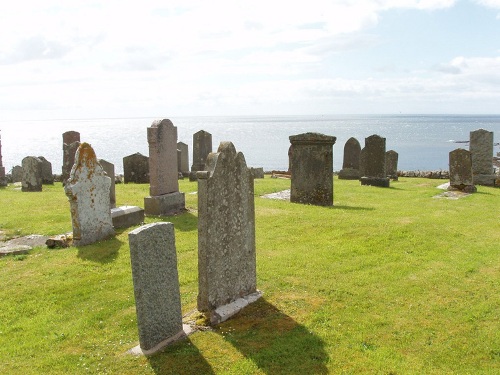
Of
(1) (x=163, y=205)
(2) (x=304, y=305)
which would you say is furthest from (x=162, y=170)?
(2) (x=304, y=305)

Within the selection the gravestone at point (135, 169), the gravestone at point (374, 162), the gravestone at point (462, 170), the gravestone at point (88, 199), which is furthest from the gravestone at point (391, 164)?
the gravestone at point (88, 199)

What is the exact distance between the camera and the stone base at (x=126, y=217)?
12.7m

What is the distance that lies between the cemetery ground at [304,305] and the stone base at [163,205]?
1382 millimetres

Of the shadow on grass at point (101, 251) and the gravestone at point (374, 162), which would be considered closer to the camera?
the shadow on grass at point (101, 251)

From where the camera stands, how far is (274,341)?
627cm

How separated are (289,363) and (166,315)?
5.79 ft

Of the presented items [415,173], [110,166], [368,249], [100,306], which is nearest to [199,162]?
[110,166]

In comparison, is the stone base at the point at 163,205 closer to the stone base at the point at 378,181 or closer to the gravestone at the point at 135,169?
the gravestone at the point at 135,169

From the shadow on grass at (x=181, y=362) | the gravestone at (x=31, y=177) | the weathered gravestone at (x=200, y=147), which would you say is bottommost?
the shadow on grass at (x=181, y=362)

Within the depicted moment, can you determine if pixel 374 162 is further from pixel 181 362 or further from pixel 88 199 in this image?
pixel 181 362

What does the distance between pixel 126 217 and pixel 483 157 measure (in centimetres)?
1814

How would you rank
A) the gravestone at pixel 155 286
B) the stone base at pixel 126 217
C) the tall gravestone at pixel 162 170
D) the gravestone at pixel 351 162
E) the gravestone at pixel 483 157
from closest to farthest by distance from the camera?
the gravestone at pixel 155 286, the stone base at pixel 126 217, the tall gravestone at pixel 162 170, the gravestone at pixel 483 157, the gravestone at pixel 351 162

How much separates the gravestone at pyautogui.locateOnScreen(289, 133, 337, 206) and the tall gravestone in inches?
174

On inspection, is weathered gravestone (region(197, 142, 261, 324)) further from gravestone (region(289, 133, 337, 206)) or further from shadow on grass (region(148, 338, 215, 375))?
gravestone (region(289, 133, 337, 206))
